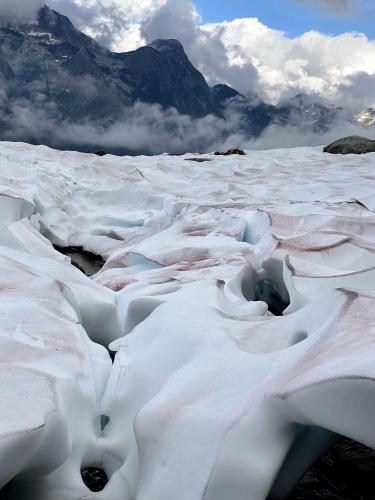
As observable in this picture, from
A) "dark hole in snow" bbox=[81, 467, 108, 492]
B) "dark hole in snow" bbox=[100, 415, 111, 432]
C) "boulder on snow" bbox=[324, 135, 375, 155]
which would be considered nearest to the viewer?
"dark hole in snow" bbox=[81, 467, 108, 492]

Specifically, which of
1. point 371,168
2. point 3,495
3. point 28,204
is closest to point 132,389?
point 3,495

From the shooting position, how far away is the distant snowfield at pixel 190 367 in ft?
3.74

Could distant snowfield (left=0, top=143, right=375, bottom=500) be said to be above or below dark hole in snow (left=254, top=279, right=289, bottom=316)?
above

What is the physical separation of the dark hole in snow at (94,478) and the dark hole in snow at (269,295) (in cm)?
144

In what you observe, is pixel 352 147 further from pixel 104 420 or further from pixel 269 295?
pixel 104 420

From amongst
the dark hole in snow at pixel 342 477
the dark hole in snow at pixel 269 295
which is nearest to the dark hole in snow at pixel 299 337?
the dark hole in snow at pixel 342 477

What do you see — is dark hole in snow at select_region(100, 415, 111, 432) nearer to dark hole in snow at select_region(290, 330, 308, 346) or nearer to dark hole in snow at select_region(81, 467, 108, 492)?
dark hole in snow at select_region(81, 467, 108, 492)

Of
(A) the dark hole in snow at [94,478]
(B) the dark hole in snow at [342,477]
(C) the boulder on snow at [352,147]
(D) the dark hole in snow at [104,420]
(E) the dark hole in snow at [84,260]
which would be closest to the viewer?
(B) the dark hole in snow at [342,477]

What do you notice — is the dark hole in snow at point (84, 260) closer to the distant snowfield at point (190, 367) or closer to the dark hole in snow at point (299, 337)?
the distant snowfield at point (190, 367)

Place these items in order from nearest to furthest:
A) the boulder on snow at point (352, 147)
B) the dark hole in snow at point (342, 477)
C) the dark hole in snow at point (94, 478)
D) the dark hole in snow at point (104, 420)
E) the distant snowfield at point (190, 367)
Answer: the distant snowfield at point (190, 367)
the dark hole in snow at point (342, 477)
the dark hole in snow at point (94, 478)
the dark hole in snow at point (104, 420)
the boulder on snow at point (352, 147)

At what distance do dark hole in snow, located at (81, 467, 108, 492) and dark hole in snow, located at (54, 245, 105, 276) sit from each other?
9.42 ft

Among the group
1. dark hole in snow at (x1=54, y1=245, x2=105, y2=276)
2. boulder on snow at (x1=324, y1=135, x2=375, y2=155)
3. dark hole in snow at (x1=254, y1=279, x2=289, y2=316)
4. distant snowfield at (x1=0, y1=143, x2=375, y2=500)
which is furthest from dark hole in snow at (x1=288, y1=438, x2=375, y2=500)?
boulder on snow at (x1=324, y1=135, x2=375, y2=155)

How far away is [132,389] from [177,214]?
13.1 ft

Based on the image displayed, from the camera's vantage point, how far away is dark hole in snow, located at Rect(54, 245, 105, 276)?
4.44 m
